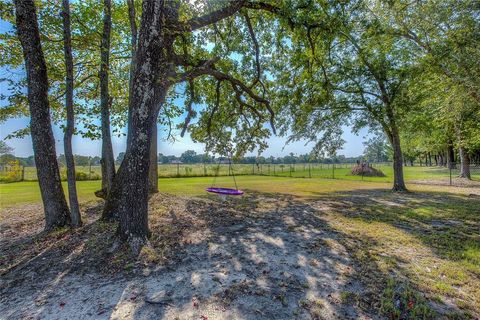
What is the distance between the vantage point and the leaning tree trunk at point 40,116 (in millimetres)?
4555

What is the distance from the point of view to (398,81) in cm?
1102

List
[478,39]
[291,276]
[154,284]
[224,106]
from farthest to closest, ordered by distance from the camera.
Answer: [224,106]
[478,39]
[291,276]
[154,284]

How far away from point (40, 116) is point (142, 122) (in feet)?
8.44

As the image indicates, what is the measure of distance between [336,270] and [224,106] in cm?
760

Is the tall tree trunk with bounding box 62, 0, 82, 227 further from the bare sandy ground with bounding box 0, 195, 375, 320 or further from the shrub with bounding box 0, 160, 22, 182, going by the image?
the shrub with bounding box 0, 160, 22, 182

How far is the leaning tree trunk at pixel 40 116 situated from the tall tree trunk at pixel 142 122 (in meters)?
2.02

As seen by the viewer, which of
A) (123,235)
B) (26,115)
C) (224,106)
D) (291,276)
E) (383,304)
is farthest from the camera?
(224,106)

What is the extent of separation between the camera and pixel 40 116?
187 inches

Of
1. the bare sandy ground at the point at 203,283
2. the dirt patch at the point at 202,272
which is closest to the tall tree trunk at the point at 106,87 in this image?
the dirt patch at the point at 202,272

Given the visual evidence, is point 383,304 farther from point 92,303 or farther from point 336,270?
point 92,303

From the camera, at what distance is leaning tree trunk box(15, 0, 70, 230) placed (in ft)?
14.9

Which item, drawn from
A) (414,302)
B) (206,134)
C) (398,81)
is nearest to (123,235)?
(414,302)

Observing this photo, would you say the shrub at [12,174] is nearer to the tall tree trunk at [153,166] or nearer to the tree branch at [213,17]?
the tall tree trunk at [153,166]

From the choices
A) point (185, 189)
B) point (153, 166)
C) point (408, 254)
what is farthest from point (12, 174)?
point (408, 254)
